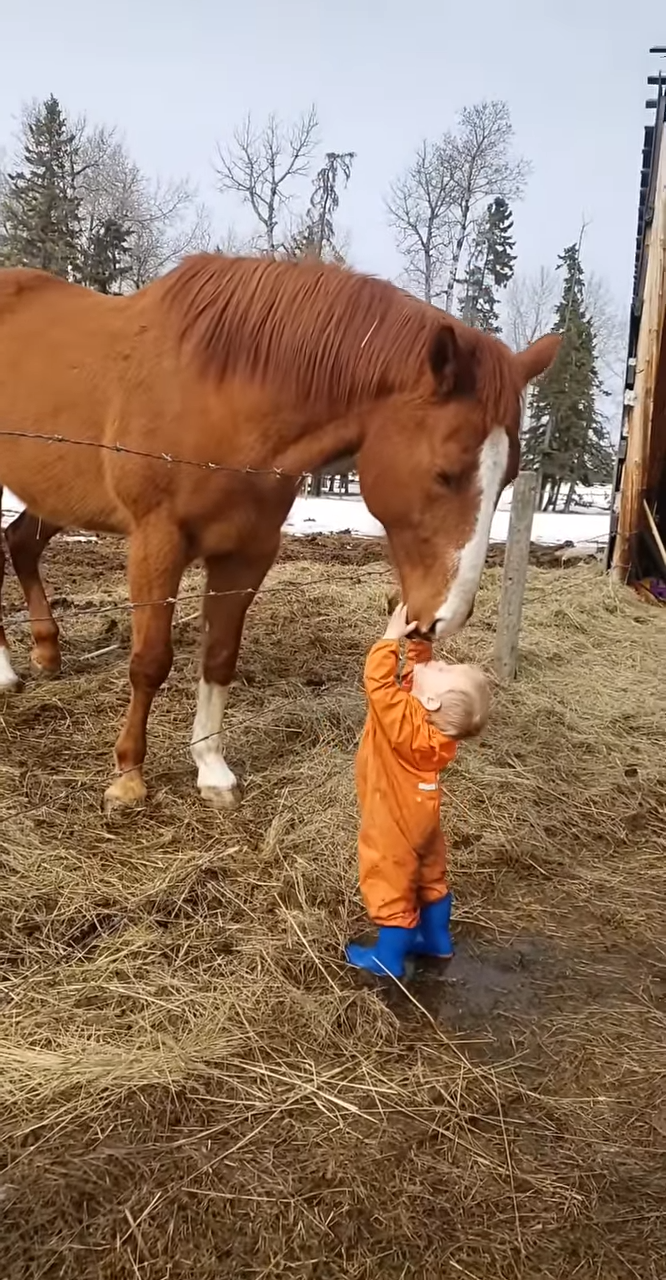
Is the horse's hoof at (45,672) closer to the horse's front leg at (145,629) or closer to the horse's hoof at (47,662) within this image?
the horse's hoof at (47,662)

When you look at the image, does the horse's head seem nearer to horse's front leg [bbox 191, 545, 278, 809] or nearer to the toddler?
the toddler

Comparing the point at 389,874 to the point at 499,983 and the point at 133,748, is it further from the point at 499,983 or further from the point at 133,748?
the point at 133,748

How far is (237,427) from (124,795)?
1.40 metres

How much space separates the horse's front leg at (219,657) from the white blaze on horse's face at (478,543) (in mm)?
919

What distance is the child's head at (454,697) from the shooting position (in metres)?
2.13

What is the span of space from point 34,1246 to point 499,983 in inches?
53.6

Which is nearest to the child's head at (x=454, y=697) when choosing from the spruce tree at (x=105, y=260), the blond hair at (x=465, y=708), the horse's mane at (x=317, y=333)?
the blond hair at (x=465, y=708)

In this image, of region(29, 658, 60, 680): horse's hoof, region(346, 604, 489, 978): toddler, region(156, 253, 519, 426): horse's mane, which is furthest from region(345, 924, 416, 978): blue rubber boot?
region(29, 658, 60, 680): horse's hoof

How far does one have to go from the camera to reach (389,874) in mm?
2271

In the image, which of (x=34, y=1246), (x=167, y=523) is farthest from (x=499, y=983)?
(x=167, y=523)

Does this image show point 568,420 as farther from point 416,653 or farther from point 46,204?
point 416,653

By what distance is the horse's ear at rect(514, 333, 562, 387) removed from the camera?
280 cm

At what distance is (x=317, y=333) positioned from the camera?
9.21ft

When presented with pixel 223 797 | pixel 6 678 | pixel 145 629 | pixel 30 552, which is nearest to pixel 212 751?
pixel 223 797
